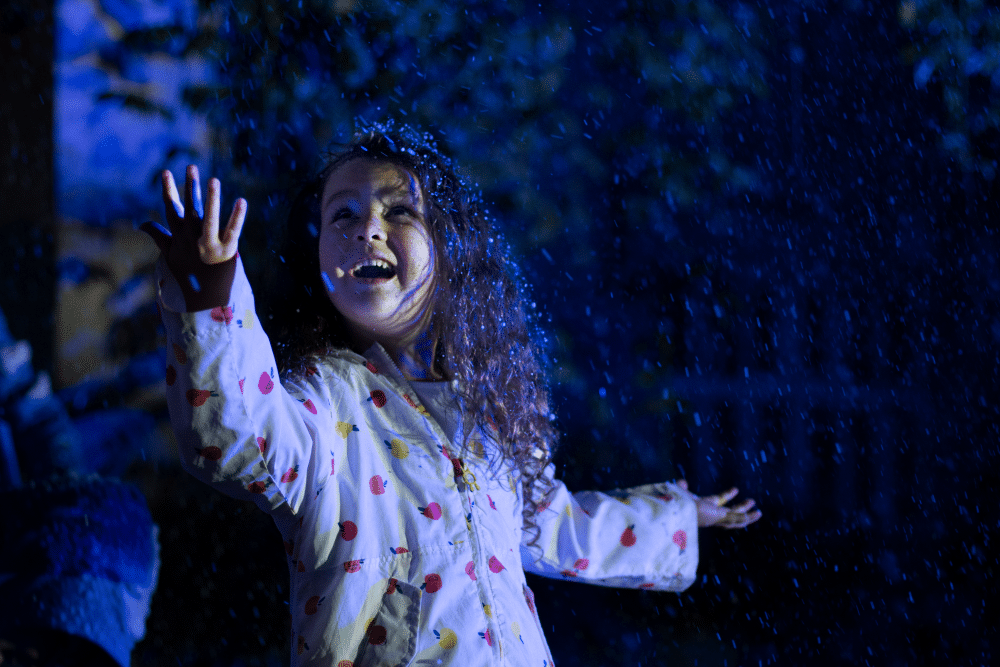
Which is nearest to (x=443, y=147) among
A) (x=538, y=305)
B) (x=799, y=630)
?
(x=538, y=305)

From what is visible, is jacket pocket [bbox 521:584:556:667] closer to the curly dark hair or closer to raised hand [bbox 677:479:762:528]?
the curly dark hair

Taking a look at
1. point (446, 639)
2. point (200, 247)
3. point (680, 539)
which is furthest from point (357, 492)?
point (680, 539)

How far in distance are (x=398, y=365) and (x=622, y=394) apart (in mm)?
462

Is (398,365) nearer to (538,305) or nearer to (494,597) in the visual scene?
(494,597)

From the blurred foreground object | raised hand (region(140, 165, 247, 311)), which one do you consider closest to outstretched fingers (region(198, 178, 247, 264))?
raised hand (region(140, 165, 247, 311))

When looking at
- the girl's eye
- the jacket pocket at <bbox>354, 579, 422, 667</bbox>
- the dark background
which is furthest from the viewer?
the dark background

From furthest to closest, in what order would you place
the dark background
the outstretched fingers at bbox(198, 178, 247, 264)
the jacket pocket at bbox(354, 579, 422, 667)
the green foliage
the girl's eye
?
1. the green foliage
2. the dark background
3. the girl's eye
4. the jacket pocket at bbox(354, 579, 422, 667)
5. the outstretched fingers at bbox(198, 178, 247, 264)

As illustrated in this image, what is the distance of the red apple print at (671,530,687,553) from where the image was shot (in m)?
0.87

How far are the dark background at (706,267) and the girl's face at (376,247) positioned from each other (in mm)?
236

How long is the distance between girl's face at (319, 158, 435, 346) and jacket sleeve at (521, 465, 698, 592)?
0.90ft

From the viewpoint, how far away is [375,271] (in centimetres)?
70

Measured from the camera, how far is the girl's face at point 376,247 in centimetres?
69

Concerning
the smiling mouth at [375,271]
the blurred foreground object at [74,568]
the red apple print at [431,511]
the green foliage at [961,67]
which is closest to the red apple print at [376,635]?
the red apple print at [431,511]

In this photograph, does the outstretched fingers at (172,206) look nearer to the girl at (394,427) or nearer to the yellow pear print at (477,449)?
the girl at (394,427)
